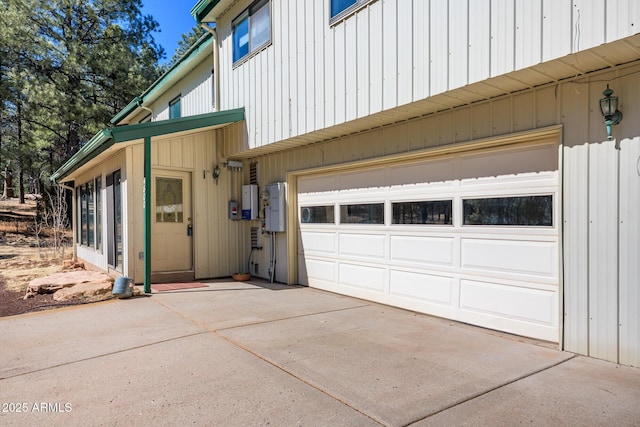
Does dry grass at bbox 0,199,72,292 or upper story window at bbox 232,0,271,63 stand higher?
upper story window at bbox 232,0,271,63

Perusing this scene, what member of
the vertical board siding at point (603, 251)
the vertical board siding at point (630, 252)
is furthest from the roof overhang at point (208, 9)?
the vertical board siding at point (630, 252)

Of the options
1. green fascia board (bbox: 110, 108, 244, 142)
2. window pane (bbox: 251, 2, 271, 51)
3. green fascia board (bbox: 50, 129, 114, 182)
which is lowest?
green fascia board (bbox: 50, 129, 114, 182)

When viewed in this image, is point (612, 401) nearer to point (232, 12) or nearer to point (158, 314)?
point (158, 314)

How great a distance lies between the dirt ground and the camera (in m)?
6.28

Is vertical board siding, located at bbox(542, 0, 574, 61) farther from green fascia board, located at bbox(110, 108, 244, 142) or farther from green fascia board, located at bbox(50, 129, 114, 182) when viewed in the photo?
green fascia board, located at bbox(50, 129, 114, 182)

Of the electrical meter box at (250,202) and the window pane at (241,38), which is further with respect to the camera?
the electrical meter box at (250,202)

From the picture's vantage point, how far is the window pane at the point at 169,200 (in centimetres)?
802

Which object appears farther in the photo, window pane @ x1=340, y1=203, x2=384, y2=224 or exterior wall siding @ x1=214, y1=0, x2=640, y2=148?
window pane @ x1=340, y1=203, x2=384, y2=224

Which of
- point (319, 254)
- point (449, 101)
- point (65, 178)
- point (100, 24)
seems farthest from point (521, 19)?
point (100, 24)

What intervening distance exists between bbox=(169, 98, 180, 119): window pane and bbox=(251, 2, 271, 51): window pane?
5258 mm

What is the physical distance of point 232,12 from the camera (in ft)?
27.1

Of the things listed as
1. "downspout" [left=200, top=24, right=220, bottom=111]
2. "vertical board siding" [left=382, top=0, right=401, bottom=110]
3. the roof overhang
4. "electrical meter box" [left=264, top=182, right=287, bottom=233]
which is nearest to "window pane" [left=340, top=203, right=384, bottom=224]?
"electrical meter box" [left=264, top=182, right=287, bottom=233]

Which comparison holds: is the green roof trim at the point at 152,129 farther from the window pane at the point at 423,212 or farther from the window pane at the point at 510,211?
the window pane at the point at 510,211

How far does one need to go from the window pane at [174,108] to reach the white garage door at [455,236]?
22.8ft
